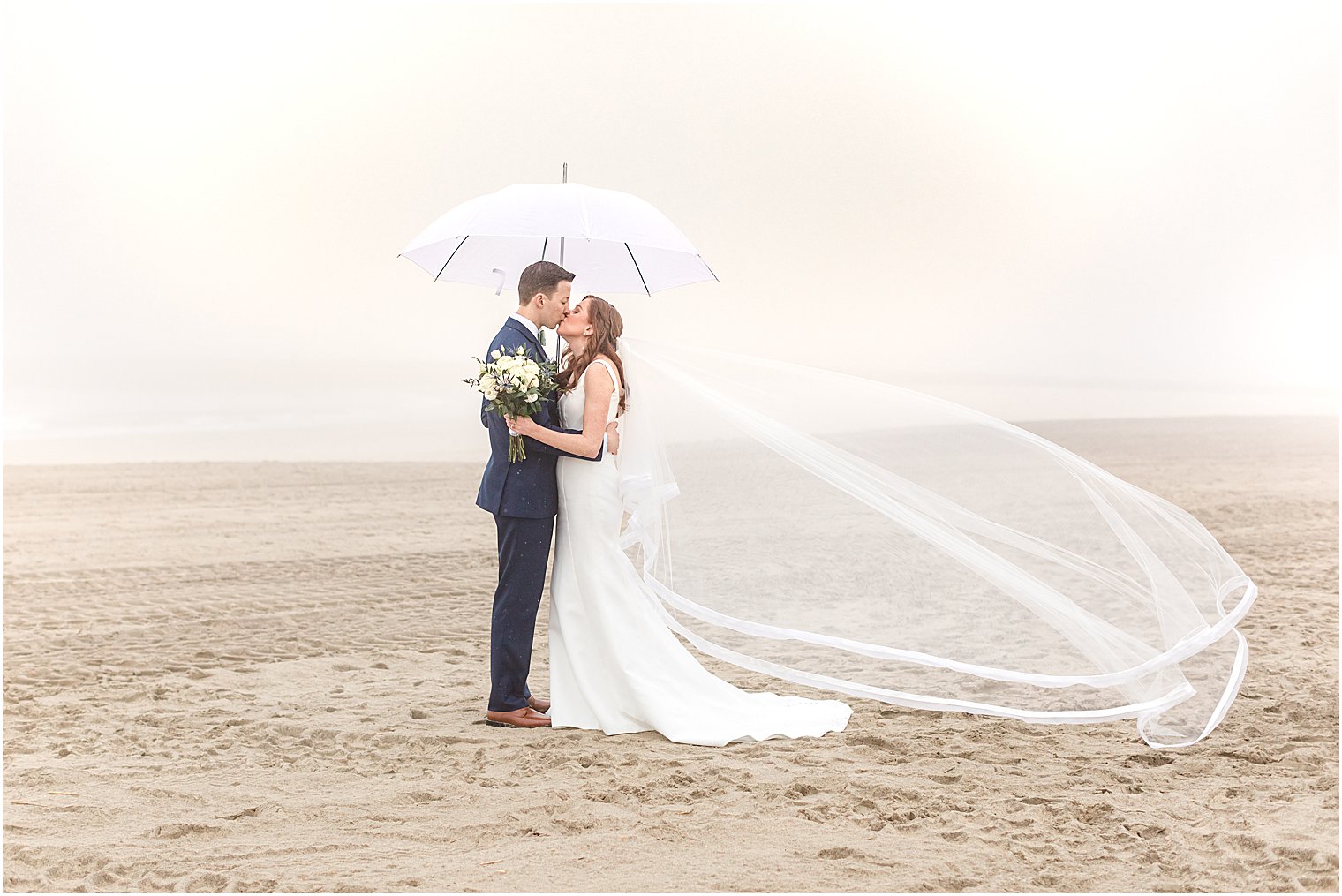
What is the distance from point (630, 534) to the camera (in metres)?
5.36

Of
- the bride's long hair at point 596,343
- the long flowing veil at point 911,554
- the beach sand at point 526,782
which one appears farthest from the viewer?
the bride's long hair at point 596,343

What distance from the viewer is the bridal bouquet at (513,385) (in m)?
4.70

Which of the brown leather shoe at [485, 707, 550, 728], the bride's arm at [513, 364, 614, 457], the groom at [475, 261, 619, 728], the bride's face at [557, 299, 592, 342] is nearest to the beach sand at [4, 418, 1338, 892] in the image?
the brown leather shoe at [485, 707, 550, 728]

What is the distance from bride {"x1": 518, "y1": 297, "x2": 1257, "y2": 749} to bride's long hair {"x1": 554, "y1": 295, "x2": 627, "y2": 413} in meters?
0.01

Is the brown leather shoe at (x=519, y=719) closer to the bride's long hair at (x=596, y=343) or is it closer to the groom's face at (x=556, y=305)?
the bride's long hair at (x=596, y=343)

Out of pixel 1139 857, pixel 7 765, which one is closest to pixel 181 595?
pixel 7 765

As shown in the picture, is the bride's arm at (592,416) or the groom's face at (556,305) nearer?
the bride's arm at (592,416)

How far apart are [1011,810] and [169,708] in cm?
425

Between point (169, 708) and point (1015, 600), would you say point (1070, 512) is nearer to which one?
point (1015, 600)

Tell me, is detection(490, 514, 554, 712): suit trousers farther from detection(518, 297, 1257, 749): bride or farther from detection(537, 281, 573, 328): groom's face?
detection(537, 281, 573, 328): groom's face

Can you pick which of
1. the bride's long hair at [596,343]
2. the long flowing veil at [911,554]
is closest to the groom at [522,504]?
the bride's long hair at [596,343]

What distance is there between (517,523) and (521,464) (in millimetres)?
279

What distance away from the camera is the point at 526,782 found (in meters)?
4.50

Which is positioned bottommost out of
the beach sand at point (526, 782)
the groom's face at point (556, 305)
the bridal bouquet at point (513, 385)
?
the beach sand at point (526, 782)
